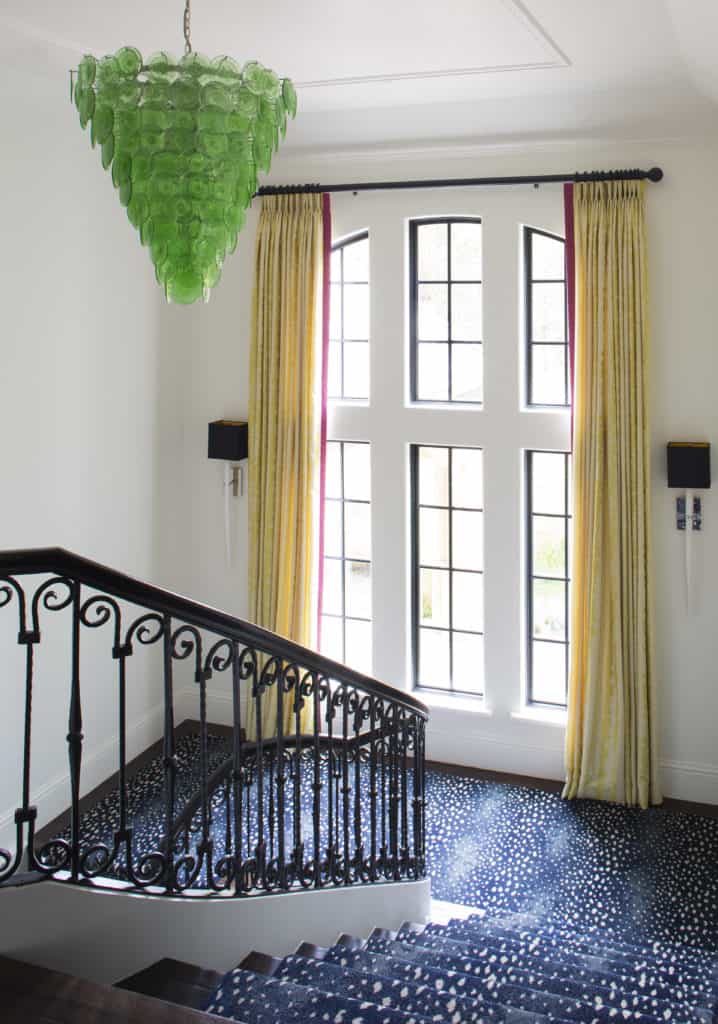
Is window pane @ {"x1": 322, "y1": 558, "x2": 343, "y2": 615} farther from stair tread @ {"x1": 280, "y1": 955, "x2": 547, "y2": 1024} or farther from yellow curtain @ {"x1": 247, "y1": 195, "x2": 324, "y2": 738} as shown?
stair tread @ {"x1": 280, "y1": 955, "x2": 547, "y2": 1024}

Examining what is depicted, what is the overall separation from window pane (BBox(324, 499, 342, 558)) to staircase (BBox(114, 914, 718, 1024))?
361 centimetres

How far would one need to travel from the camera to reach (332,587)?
8.05 m

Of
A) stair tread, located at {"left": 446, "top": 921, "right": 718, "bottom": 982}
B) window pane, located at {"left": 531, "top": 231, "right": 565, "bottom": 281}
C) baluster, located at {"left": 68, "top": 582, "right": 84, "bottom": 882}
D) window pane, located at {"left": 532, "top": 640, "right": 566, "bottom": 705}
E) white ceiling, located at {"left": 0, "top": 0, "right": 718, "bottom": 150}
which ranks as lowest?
stair tread, located at {"left": 446, "top": 921, "right": 718, "bottom": 982}

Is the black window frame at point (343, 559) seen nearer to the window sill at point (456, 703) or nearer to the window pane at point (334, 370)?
the window pane at point (334, 370)

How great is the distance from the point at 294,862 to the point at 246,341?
469 centimetres

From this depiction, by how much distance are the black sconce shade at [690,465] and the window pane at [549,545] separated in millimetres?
893

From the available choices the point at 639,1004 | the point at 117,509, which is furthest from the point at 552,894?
the point at 117,509

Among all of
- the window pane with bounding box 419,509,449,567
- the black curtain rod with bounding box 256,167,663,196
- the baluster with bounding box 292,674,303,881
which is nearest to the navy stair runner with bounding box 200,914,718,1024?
the baluster with bounding box 292,674,303,881

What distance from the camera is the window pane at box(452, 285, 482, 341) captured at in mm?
7414

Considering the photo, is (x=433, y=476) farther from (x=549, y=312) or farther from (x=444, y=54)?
(x=444, y=54)

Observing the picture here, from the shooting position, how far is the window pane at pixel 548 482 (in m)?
7.29

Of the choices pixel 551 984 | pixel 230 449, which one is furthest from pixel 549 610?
pixel 551 984

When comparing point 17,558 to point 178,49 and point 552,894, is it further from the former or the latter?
point 552,894

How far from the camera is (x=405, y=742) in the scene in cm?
494
